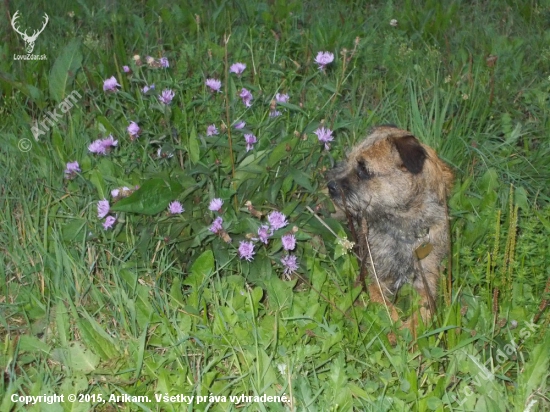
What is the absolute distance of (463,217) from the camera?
4.10 m

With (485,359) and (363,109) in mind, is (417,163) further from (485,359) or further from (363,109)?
(363,109)

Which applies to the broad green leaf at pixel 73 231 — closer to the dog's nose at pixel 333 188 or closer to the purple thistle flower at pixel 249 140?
the purple thistle flower at pixel 249 140

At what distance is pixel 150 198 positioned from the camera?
3.56 m

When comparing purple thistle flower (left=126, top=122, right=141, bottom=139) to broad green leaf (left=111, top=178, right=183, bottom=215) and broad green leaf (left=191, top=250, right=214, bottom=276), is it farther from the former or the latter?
broad green leaf (left=191, top=250, right=214, bottom=276)

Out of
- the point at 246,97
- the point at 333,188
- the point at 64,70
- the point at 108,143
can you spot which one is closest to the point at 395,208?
the point at 333,188

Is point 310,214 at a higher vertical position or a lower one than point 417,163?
lower

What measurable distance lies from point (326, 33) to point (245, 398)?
350 centimetres

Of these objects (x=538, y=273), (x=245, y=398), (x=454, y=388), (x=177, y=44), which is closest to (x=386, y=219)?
(x=538, y=273)

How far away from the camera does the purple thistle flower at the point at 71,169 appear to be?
390 cm

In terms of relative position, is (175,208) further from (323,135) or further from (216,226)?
(323,135)

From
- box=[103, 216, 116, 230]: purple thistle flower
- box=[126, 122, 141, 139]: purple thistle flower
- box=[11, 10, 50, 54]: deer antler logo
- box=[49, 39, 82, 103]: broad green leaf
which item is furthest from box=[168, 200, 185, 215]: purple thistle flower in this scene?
box=[11, 10, 50, 54]: deer antler logo

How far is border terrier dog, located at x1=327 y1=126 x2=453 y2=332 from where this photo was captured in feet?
12.1

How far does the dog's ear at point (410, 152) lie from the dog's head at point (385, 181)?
0.02 metres

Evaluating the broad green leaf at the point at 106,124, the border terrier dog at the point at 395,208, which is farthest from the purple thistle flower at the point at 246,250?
the broad green leaf at the point at 106,124
